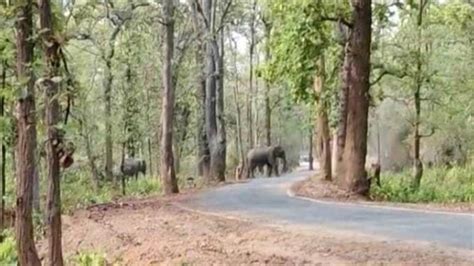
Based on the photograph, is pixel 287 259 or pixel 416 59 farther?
pixel 416 59

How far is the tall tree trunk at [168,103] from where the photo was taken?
22984 mm

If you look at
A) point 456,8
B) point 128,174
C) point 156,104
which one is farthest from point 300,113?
point 456,8

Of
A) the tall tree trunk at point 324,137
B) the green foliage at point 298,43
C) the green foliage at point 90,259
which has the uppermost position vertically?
Answer: the green foliage at point 298,43

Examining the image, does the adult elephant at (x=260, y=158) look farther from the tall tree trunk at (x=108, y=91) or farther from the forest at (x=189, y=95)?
the tall tree trunk at (x=108, y=91)

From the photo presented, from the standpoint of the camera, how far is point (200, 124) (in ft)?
119

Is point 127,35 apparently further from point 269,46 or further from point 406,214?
point 406,214

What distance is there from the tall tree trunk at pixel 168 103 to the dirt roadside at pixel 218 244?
6.31 metres

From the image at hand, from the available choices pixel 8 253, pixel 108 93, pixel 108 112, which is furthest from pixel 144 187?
pixel 8 253

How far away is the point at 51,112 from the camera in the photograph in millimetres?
9914

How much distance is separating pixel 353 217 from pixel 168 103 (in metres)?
9.90

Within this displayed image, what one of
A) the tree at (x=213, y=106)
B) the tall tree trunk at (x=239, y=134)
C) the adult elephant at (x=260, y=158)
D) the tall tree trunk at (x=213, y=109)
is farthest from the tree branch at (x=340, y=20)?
the tall tree trunk at (x=239, y=134)

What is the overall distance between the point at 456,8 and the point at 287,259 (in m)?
18.8

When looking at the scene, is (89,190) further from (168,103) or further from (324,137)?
(324,137)

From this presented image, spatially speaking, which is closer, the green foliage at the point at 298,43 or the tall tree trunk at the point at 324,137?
the green foliage at the point at 298,43
